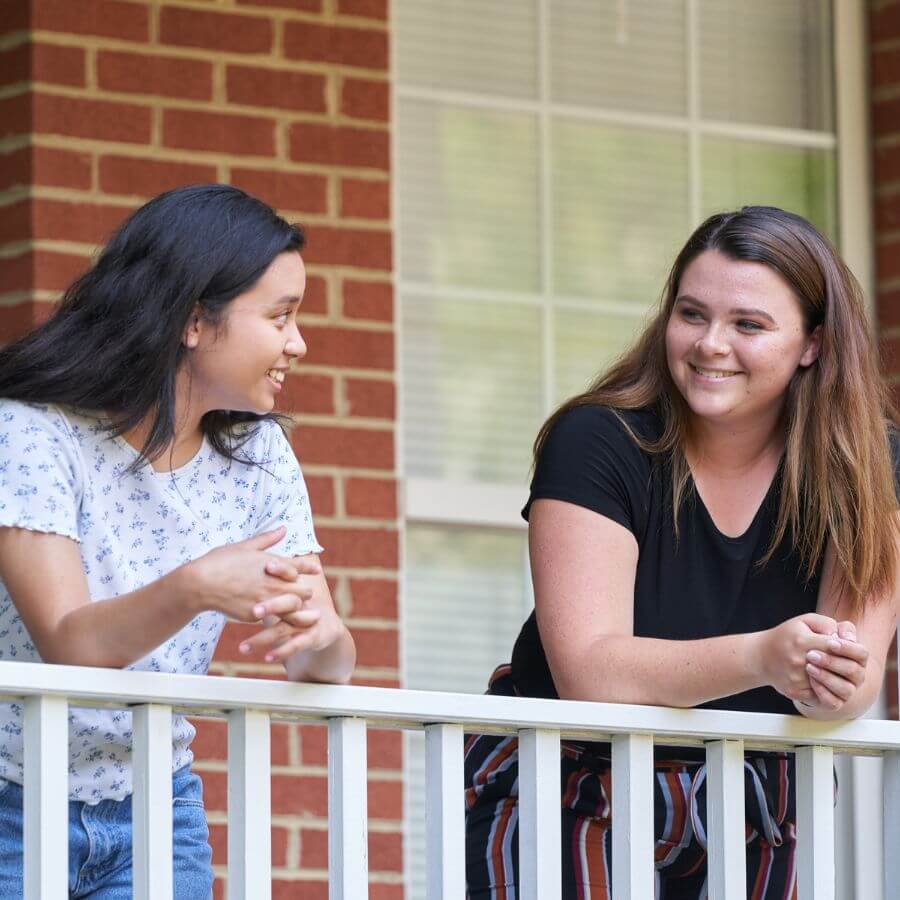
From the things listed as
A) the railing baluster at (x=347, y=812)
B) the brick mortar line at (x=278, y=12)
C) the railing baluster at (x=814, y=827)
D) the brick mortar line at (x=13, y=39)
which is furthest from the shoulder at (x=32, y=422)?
the brick mortar line at (x=278, y=12)

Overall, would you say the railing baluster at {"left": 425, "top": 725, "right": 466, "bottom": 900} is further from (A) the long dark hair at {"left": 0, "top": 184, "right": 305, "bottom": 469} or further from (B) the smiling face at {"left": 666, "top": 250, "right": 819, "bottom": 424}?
(B) the smiling face at {"left": 666, "top": 250, "right": 819, "bottom": 424}

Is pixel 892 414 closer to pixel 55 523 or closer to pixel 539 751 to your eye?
pixel 539 751

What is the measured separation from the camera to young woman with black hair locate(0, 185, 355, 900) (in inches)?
115

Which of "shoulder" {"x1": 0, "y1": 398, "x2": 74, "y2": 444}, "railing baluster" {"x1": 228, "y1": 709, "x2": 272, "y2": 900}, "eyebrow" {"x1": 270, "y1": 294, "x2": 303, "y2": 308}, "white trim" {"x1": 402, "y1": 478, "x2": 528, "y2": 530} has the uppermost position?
"eyebrow" {"x1": 270, "y1": 294, "x2": 303, "y2": 308}

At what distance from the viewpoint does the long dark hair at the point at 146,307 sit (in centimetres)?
295

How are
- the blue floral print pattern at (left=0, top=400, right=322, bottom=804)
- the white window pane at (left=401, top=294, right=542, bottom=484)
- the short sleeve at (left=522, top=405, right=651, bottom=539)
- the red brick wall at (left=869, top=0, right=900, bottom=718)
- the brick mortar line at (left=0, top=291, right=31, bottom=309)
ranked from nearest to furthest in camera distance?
the blue floral print pattern at (left=0, top=400, right=322, bottom=804) → the short sleeve at (left=522, top=405, right=651, bottom=539) → the brick mortar line at (left=0, top=291, right=31, bottom=309) → the white window pane at (left=401, top=294, right=542, bottom=484) → the red brick wall at (left=869, top=0, right=900, bottom=718)

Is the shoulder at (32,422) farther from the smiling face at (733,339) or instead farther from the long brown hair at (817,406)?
the smiling face at (733,339)

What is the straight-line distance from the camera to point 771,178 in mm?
5590

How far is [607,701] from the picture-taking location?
3.10m

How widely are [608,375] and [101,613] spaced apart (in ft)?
3.85

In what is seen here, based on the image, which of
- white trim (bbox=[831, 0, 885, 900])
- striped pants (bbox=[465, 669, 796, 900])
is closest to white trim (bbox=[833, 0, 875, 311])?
white trim (bbox=[831, 0, 885, 900])

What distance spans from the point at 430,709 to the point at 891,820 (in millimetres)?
803

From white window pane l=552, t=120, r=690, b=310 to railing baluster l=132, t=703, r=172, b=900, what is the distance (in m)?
2.80

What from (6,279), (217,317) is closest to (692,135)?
(6,279)
